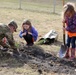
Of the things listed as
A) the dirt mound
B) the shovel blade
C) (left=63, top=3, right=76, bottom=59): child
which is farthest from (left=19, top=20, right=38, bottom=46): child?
(left=63, top=3, right=76, bottom=59): child

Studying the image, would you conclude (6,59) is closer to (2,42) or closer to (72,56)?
(2,42)

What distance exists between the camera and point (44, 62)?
700cm

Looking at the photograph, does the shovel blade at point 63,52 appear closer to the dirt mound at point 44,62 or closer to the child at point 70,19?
the child at point 70,19

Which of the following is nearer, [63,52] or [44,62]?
[44,62]

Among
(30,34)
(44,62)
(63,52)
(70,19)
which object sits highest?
(70,19)

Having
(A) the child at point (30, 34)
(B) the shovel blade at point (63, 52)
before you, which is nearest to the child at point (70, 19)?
(B) the shovel blade at point (63, 52)

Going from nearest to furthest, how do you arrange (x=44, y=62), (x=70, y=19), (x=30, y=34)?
(x=44, y=62), (x=70, y=19), (x=30, y=34)

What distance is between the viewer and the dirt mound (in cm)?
649

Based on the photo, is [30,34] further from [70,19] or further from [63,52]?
[70,19]

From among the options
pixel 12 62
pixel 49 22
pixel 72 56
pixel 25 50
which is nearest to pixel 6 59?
pixel 12 62

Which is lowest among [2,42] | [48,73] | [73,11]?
[48,73]

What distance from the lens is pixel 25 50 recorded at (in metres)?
7.96

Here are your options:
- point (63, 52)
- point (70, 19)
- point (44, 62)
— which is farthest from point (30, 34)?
point (44, 62)

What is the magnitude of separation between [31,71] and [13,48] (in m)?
1.15
